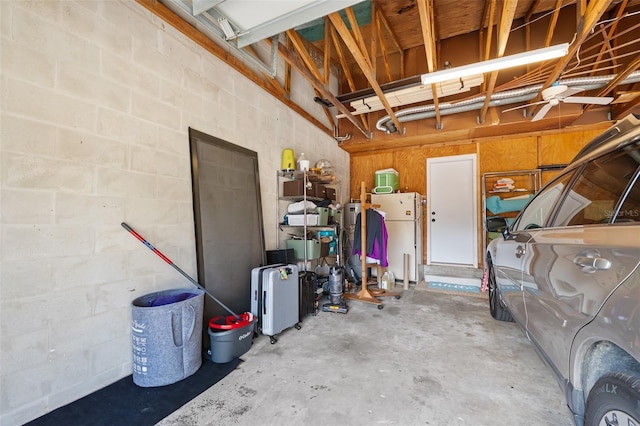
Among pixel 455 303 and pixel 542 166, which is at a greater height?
pixel 542 166

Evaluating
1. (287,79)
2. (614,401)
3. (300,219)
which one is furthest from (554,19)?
(614,401)

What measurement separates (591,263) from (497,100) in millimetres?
3606

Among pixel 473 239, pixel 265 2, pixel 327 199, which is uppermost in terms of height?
pixel 265 2

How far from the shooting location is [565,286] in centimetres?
111

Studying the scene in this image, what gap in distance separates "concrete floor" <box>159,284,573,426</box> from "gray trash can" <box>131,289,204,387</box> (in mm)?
316

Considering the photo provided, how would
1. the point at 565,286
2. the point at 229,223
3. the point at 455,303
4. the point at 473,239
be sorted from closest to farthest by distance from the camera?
the point at 565,286 → the point at 229,223 → the point at 455,303 → the point at 473,239

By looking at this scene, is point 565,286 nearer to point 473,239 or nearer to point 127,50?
point 127,50

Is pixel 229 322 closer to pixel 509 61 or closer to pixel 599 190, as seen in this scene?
pixel 599 190

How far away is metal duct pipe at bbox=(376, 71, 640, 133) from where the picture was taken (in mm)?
3076

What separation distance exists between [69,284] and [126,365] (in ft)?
2.37

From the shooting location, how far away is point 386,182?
16.8ft

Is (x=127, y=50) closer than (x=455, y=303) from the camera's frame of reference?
Yes

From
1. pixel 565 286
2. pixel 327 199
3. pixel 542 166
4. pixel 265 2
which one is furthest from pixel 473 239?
pixel 265 2

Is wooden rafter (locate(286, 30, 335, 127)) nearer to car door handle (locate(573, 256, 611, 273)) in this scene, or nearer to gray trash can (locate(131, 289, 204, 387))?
gray trash can (locate(131, 289, 204, 387))
